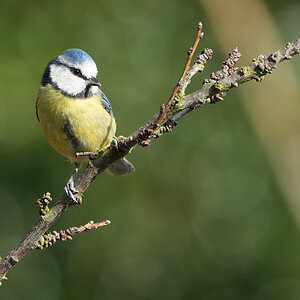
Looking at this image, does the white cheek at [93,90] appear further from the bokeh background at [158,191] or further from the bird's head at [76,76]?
the bokeh background at [158,191]

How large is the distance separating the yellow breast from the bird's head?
5cm

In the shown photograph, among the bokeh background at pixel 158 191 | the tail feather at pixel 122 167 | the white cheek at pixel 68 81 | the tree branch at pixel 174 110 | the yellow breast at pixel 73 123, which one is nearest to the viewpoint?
the tree branch at pixel 174 110

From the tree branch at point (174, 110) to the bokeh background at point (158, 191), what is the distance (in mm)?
2435

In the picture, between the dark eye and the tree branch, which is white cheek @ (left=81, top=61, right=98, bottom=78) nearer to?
the dark eye

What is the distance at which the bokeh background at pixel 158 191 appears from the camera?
450cm

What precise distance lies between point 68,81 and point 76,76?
54 mm

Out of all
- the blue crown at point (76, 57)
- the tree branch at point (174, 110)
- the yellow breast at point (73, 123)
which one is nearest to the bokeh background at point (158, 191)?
the blue crown at point (76, 57)

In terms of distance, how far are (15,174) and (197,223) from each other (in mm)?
1457

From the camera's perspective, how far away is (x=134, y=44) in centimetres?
499

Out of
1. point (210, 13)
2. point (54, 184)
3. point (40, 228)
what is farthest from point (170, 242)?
point (40, 228)

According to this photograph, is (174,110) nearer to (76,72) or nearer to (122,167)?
(76,72)

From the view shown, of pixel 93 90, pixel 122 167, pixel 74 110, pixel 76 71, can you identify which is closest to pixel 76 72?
pixel 76 71

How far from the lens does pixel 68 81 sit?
133 inches

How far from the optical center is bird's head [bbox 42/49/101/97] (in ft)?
11.0
